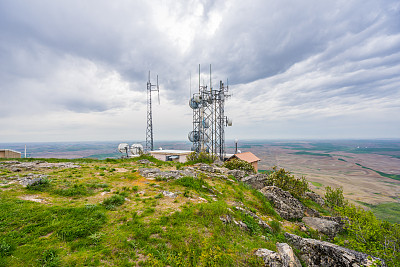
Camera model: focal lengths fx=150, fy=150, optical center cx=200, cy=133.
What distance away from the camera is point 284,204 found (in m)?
13.8

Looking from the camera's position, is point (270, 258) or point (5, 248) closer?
point (5, 248)

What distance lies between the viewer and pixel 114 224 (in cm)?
677

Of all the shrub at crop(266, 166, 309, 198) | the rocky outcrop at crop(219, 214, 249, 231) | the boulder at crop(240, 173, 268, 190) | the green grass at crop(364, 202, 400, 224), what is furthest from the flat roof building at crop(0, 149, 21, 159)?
the green grass at crop(364, 202, 400, 224)

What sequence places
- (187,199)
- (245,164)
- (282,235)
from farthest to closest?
(245,164) < (187,199) < (282,235)

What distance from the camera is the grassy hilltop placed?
5.08m

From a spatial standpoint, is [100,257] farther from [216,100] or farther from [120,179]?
[216,100]

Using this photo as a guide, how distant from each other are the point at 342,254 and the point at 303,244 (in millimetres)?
1636

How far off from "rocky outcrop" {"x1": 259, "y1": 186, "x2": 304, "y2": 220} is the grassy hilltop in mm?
2043

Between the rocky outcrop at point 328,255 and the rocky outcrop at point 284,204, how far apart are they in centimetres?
558

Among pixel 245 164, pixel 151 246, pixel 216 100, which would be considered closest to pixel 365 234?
pixel 151 246

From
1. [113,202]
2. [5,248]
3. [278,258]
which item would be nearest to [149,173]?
[113,202]

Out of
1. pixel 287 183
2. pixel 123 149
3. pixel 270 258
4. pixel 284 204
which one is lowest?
pixel 284 204

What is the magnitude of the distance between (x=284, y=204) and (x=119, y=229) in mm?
13598

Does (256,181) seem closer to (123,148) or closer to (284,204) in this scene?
(284,204)
